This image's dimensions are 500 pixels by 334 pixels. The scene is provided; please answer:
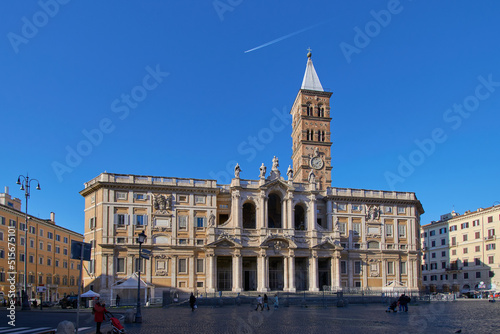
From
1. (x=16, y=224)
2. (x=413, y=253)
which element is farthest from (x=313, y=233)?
(x=16, y=224)

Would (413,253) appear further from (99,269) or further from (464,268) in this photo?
(99,269)

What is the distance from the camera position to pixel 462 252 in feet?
264

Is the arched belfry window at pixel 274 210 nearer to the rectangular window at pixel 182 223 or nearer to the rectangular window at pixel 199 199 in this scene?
the rectangular window at pixel 199 199

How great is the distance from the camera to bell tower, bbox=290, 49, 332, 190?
71688 millimetres

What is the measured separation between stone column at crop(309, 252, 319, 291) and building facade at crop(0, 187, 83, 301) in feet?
107

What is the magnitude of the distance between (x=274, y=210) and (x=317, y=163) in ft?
31.4

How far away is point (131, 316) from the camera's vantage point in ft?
84.5

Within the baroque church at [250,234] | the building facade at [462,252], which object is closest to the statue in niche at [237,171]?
the baroque church at [250,234]

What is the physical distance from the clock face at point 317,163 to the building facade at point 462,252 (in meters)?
25.9

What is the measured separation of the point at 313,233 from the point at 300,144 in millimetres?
15304

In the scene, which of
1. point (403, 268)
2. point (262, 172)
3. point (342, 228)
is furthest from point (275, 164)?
point (403, 268)

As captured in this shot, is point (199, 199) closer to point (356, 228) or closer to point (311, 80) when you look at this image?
point (356, 228)

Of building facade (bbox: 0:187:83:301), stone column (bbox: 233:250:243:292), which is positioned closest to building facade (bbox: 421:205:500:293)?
stone column (bbox: 233:250:243:292)

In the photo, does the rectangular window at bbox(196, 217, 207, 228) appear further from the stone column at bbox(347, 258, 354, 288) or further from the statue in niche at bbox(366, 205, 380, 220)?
the statue in niche at bbox(366, 205, 380, 220)
